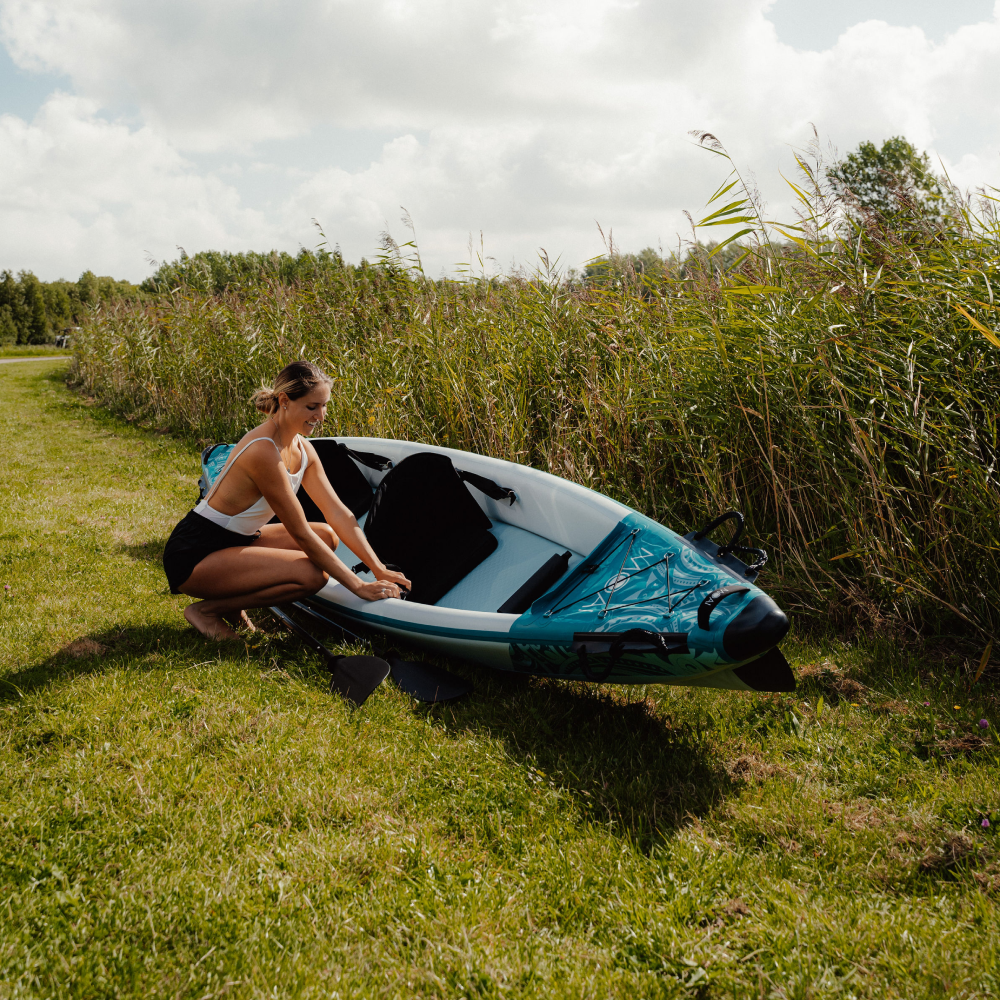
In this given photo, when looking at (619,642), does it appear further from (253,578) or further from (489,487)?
(253,578)

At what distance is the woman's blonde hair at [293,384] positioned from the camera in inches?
112

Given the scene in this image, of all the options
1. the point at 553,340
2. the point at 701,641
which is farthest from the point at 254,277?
the point at 701,641

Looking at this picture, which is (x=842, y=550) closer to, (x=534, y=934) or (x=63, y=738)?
(x=534, y=934)

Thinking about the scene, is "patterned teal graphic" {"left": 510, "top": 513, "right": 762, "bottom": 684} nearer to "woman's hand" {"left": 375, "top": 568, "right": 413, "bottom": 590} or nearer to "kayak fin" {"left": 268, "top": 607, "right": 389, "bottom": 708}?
"kayak fin" {"left": 268, "top": 607, "right": 389, "bottom": 708}

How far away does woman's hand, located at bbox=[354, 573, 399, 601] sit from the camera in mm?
2902

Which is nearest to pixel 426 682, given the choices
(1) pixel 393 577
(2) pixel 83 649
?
(1) pixel 393 577

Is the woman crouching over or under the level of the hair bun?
under

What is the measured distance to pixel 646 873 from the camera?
182cm

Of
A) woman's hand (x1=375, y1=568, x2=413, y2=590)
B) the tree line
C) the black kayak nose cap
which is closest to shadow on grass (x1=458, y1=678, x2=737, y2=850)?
the black kayak nose cap

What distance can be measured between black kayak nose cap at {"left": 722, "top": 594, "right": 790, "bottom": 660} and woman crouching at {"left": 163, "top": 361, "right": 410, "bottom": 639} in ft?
4.73

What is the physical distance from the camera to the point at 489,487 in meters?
3.54

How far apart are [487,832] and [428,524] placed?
1.78 meters

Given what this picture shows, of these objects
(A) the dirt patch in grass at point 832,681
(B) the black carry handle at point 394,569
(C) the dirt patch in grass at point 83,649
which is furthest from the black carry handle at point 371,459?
(A) the dirt patch in grass at point 832,681

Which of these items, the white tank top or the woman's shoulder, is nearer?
the woman's shoulder
